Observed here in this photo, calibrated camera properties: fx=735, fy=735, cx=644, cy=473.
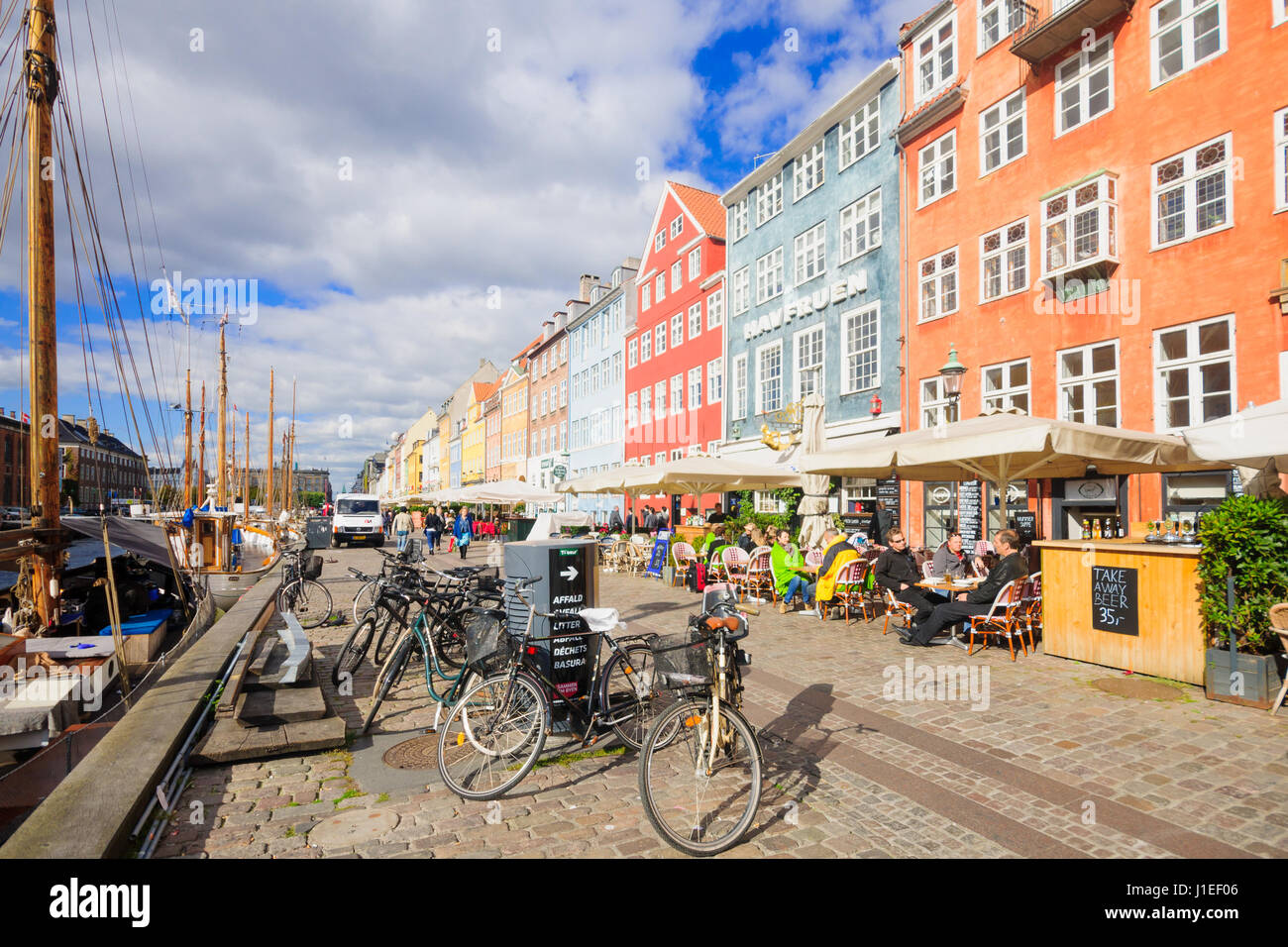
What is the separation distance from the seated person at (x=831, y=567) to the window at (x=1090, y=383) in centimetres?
588

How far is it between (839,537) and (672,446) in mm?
20539

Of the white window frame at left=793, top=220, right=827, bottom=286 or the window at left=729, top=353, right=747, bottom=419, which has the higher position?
the white window frame at left=793, top=220, right=827, bottom=286

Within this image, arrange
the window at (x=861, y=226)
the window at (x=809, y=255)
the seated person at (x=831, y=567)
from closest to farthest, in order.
Answer: 1. the seated person at (x=831, y=567)
2. the window at (x=861, y=226)
3. the window at (x=809, y=255)

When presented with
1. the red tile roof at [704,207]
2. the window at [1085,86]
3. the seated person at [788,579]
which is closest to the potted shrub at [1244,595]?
the seated person at [788,579]

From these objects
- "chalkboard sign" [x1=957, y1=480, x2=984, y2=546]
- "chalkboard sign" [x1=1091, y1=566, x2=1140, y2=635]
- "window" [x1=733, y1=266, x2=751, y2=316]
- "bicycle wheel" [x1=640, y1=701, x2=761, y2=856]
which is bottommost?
"bicycle wheel" [x1=640, y1=701, x2=761, y2=856]

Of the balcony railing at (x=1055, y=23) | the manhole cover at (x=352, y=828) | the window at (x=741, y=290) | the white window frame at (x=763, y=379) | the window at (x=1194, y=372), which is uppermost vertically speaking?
the balcony railing at (x=1055, y=23)

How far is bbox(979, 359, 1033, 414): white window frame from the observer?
15.4 metres

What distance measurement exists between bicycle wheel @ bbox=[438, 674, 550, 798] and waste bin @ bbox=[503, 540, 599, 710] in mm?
374

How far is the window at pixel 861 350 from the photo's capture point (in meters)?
19.8

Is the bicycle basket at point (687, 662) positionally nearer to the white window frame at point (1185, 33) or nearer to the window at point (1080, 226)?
the window at point (1080, 226)

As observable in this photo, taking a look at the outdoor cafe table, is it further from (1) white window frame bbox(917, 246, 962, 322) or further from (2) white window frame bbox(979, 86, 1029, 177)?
(2) white window frame bbox(979, 86, 1029, 177)

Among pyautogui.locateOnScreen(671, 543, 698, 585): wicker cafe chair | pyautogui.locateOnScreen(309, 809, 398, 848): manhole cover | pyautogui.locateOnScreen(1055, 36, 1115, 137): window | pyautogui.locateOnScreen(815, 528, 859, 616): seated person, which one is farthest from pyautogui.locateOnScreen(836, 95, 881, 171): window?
pyautogui.locateOnScreen(309, 809, 398, 848): manhole cover

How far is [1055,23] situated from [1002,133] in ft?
8.24
